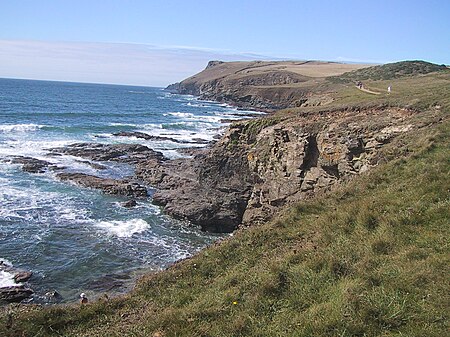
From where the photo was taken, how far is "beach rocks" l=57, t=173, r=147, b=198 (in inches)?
1160

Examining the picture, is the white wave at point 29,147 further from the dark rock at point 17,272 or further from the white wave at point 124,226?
the dark rock at point 17,272

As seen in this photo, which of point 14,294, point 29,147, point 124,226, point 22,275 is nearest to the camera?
point 14,294

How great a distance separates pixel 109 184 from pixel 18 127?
33.9 m

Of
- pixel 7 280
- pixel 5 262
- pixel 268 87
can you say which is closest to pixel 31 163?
pixel 5 262

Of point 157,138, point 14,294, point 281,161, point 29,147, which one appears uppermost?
point 281,161

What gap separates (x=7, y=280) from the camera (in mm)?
16297

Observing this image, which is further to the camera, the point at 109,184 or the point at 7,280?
the point at 109,184

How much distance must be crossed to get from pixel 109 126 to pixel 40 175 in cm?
3257

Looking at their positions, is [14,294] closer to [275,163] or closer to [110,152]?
[275,163]

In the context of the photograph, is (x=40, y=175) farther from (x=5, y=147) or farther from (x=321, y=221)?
(x=321, y=221)

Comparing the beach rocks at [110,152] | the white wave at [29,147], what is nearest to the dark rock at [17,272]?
the beach rocks at [110,152]

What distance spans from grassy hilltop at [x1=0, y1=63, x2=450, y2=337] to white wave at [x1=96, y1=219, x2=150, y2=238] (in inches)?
461

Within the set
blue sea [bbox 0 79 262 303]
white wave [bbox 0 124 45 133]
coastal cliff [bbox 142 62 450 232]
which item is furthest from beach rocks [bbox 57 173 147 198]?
white wave [bbox 0 124 45 133]

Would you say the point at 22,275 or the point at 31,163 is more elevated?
the point at 31,163
